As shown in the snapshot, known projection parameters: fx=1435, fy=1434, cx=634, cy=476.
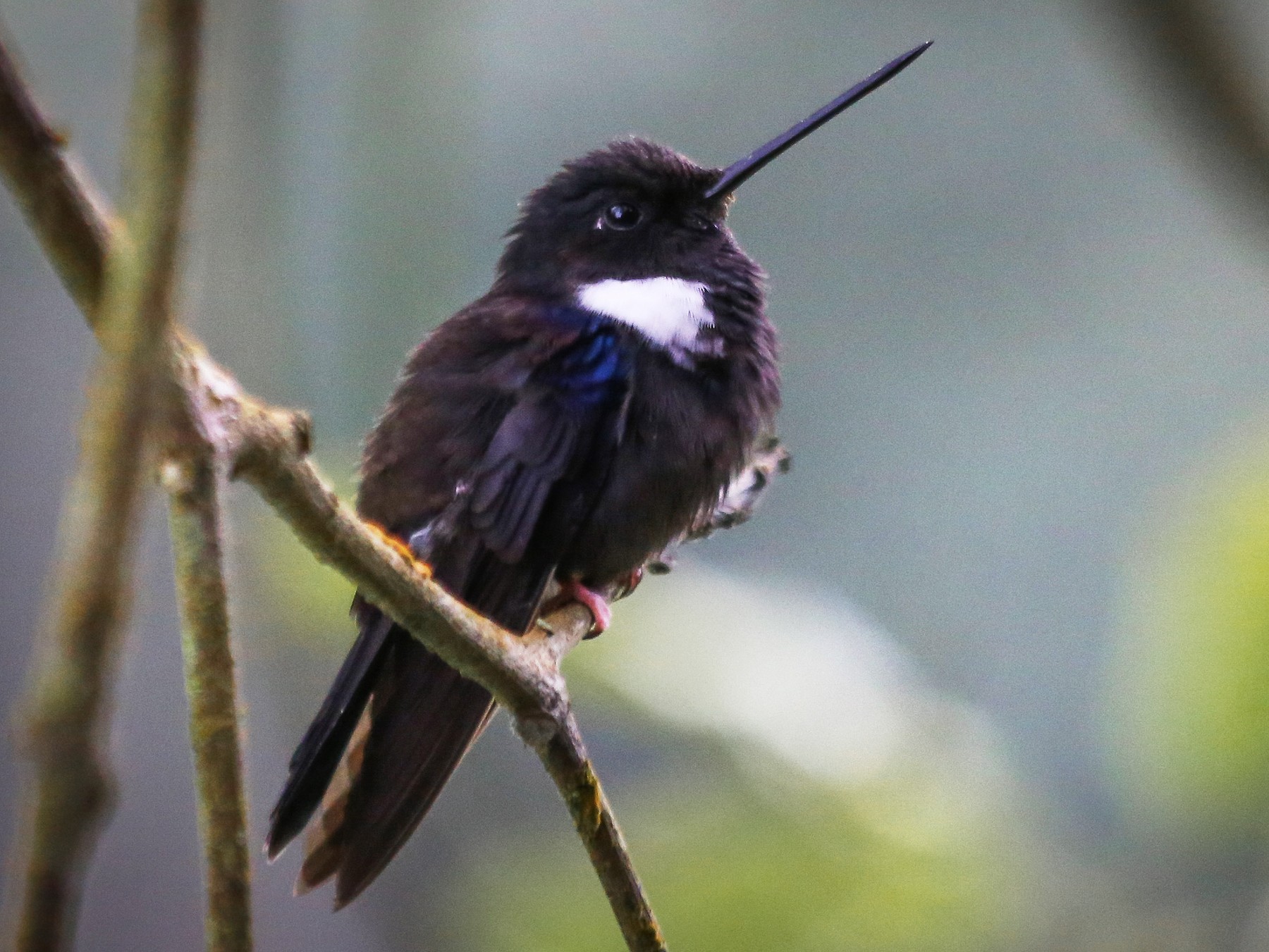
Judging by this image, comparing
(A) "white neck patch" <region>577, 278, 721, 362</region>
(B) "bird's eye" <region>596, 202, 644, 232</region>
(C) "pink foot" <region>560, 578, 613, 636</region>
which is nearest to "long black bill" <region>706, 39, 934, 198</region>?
(B) "bird's eye" <region>596, 202, 644, 232</region>

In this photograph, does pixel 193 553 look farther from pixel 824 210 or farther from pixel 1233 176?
pixel 824 210

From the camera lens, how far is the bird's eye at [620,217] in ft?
9.25

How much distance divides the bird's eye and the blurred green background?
708mm

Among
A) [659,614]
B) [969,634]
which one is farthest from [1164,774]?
[969,634]

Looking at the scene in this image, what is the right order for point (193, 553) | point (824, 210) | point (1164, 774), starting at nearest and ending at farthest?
point (193, 553) < point (1164, 774) < point (824, 210)

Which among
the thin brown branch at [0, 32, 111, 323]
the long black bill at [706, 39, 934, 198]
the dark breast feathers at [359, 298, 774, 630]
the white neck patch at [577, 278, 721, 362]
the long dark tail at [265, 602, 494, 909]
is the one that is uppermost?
the long black bill at [706, 39, 934, 198]

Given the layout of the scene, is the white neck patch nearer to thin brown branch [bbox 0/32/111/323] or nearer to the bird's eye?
the bird's eye

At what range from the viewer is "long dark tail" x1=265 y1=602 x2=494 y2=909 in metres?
2.17

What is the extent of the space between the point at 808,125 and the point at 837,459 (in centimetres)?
259

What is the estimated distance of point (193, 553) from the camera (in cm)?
87

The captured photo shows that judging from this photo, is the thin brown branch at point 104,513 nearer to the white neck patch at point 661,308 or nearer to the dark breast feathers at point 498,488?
the dark breast feathers at point 498,488

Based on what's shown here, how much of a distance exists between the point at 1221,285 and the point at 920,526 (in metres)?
1.50

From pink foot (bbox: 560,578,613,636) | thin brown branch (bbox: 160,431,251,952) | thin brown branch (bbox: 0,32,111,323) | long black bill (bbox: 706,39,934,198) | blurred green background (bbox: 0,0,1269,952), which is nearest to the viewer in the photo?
thin brown branch (bbox: 0,32,111,323)

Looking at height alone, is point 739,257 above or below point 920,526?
above
